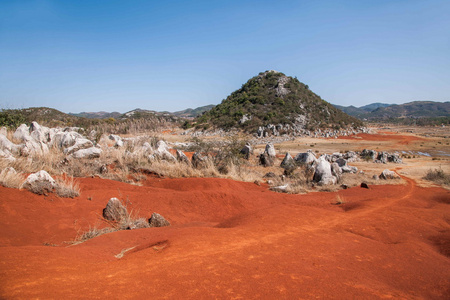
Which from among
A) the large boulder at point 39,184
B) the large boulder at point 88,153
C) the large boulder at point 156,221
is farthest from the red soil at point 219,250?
the large boulder at point 88,153

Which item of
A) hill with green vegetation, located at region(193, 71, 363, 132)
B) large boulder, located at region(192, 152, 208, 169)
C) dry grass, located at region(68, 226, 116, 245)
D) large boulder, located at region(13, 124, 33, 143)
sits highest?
hill with green vegetation, located at region(193, 71, 363, 132)

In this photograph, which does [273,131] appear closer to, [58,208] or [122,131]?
[122,131]

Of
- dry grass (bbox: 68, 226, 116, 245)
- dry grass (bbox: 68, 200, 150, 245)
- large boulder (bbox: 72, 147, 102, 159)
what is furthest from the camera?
large boulder (bbox: 72, 147, 102, 159)

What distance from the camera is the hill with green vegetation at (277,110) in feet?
133

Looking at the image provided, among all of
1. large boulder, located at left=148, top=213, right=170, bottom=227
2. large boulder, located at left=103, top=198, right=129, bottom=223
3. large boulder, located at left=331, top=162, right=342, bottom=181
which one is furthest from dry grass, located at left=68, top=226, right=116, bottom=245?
large boulder, located at left=331, top=162, right=342, bottom=181

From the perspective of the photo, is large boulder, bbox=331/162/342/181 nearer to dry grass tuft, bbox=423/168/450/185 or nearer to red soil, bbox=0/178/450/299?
red soil, bbox=0/178/450/299

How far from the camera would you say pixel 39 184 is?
585 cm

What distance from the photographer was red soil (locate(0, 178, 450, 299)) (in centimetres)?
269

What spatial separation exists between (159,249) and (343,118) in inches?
1964

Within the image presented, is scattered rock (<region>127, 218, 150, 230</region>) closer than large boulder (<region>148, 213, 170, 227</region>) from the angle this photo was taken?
Yes

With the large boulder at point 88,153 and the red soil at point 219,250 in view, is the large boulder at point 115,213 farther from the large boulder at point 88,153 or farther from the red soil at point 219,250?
the large boulder at point 88,153

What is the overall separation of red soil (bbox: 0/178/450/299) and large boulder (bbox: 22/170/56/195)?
17 cm

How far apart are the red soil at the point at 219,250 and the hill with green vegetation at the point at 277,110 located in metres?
31.6

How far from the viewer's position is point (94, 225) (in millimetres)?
5242
